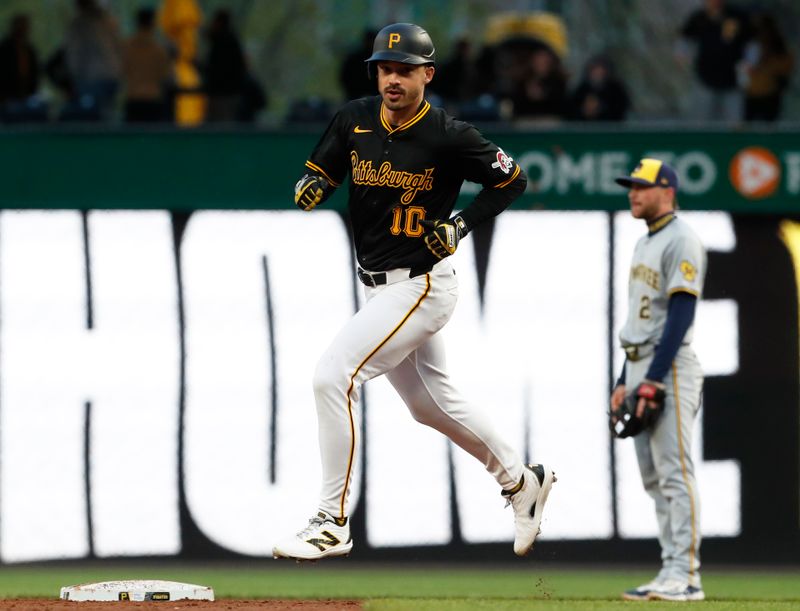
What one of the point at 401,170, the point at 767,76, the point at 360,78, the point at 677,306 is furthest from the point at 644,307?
the point at 767,76

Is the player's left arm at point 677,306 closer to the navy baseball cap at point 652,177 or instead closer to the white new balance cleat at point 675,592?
the navy baseball cap at point 652,177

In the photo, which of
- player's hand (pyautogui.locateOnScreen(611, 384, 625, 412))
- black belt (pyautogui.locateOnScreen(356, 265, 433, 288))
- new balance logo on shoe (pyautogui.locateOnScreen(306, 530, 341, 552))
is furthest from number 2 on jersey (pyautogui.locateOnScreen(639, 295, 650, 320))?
new balance logo on shoe (pyautogui.locateOnScreen(306, 530, 341, 552))

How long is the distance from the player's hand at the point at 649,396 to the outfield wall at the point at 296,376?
2047 mm

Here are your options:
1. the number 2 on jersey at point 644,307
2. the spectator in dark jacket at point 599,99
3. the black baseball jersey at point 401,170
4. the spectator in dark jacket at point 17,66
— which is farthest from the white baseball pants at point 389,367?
the spectator in dark jacket at point 17,66

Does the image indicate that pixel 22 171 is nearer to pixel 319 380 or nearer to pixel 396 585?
pixel 396 585

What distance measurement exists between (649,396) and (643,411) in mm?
87

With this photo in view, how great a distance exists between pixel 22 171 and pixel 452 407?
4155 mm

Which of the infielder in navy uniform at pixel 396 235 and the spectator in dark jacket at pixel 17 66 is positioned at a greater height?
the spectator in dark jacket at pixel 17 66

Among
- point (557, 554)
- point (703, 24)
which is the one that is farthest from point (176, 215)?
point (703, 24)

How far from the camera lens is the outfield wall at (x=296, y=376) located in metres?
9.67

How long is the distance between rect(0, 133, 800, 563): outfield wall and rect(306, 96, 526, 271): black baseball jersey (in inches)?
128

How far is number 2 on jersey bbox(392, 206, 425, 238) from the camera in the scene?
6430 mm

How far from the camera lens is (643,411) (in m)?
7.75

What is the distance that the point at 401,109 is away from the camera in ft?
21.1
